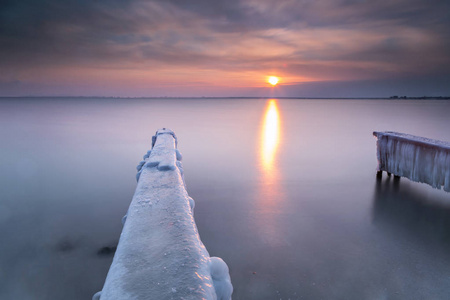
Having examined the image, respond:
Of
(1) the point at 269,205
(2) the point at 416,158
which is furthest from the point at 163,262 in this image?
(2) the point at 416,158

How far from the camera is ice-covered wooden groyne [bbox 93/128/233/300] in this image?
149cm

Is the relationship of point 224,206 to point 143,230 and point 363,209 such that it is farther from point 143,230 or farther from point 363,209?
point 143,230

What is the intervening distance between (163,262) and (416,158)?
9.10 metres

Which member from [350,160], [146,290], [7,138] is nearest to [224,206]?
[146,290]

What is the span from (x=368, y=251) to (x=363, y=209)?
2.57 metres

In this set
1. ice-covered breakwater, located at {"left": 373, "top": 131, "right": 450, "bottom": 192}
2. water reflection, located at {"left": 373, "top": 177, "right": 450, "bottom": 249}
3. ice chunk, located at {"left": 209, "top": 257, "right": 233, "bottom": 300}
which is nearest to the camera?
ice chunk, located at {"left": 209, "top": 257, "right": 233, "bottom": 300}

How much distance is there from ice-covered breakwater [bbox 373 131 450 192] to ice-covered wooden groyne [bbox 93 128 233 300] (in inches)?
309

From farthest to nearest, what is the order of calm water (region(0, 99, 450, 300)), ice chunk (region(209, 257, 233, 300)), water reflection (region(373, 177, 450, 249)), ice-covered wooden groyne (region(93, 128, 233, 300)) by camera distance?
water reflection (region(373, 177, 450, 249)) → calm water (region(0, 99, 450, 300)) → ice chunk (region(209, 257, 233, 300)) → ice-covered wooden groyne (region(93, 128, 233, 300))

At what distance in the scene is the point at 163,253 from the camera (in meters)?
1.83

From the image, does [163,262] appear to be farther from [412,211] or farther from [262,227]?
[412,211]

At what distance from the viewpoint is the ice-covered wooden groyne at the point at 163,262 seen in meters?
1.49

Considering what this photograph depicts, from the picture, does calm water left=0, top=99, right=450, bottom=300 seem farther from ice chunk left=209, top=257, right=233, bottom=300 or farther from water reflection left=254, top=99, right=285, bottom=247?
ice chunk left=209, top=257, right=233, bottom=300

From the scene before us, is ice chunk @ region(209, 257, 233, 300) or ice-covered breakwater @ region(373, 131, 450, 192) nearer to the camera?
ice chunk @ region(209, 257, 233, 300)

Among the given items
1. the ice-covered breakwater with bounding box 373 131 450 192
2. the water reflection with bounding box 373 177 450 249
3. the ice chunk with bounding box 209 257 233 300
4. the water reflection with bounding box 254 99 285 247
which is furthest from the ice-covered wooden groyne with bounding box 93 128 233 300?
the ice-covered breakwater with bounding box 373 131 450 192
